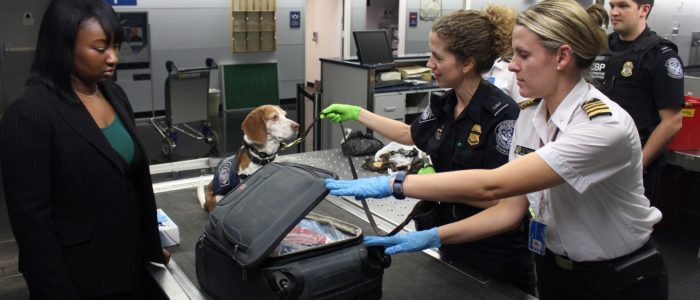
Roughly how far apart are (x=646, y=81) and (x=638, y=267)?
2.03m

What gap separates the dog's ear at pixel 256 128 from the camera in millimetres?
2543

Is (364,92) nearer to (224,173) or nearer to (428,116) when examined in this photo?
(224,173)

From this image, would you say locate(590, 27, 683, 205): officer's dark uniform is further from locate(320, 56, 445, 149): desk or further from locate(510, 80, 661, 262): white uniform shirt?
locate(320, 56, 445, 149): desk

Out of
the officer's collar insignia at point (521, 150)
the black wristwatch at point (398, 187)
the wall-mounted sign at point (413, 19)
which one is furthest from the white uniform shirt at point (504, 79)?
the wall-mounted sign at point (413, 19)

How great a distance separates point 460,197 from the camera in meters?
1.42

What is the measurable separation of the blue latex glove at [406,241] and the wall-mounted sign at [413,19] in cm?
909

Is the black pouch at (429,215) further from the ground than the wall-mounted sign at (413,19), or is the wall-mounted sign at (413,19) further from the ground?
the wall-mounted sign at (413,19)

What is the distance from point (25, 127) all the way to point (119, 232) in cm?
41

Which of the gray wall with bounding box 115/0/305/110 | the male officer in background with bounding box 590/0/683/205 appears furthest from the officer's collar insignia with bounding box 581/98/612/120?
the gray wall with bounding box 115/0/305/110

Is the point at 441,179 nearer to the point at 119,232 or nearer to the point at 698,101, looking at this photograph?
the point at 119,232

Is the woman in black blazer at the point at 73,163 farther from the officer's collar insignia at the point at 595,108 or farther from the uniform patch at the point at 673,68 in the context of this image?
the uniform patch at the point at 673,68

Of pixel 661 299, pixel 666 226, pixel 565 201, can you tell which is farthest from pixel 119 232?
pixel 666 226

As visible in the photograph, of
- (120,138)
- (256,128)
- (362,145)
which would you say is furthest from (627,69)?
(120,138)

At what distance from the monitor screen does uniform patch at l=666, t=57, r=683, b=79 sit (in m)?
2.58
